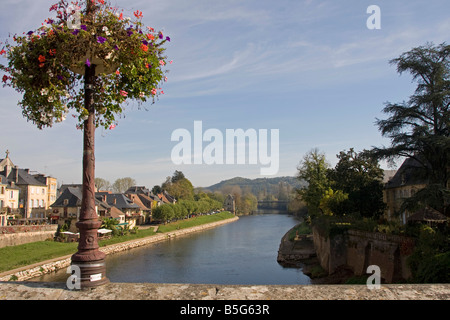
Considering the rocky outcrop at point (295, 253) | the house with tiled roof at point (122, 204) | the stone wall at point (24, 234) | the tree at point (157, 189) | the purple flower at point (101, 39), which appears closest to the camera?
the purple flower at point (101, 39)

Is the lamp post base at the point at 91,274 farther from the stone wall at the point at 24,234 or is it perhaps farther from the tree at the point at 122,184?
the tree at the point at 122,184

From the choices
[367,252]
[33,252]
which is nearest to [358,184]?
[367,252]

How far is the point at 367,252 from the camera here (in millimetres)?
22172

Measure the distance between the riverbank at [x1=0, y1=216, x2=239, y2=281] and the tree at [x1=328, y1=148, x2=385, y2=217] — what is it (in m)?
26.8

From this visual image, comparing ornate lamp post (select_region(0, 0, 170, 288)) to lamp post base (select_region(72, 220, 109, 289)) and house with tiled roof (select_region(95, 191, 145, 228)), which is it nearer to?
lamp post base (select_region(72, 220, 109, 289))

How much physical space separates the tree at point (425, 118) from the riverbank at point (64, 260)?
27.6 m

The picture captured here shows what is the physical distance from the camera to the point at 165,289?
420cm

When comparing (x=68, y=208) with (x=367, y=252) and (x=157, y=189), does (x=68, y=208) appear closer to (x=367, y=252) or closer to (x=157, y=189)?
(x=367, y=252)

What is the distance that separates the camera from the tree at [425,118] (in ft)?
65.2

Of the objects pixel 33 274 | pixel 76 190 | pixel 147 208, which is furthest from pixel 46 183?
pixel 33 274

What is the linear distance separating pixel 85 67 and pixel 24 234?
4077 centimetres

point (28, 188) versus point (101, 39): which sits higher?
point (101, 39)

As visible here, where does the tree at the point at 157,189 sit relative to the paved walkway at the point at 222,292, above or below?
below

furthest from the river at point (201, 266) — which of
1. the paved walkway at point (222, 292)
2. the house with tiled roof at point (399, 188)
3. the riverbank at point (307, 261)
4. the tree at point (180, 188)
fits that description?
the tree at point (180, 188)
